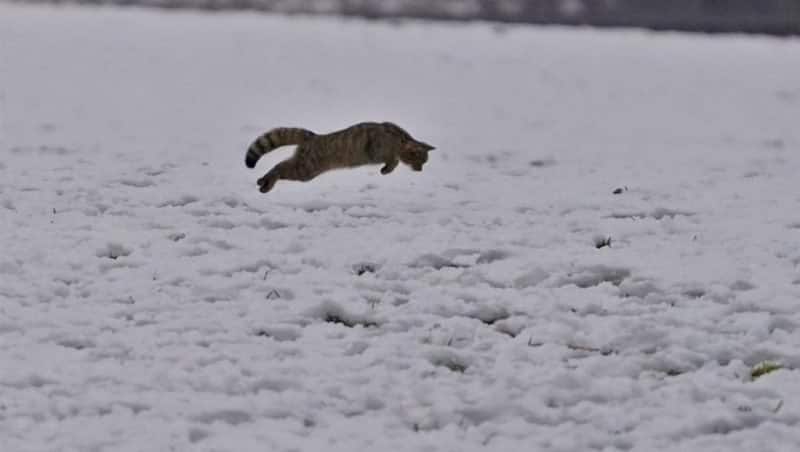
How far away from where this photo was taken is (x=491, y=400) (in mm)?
5105

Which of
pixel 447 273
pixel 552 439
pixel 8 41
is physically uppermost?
pixel 8 41

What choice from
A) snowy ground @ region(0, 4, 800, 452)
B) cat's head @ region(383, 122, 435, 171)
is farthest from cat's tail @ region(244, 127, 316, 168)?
cat's head @ region(383, 122, 435, 171)

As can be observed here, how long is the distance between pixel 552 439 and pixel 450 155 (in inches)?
275

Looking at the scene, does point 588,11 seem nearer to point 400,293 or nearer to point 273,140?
point 273,140

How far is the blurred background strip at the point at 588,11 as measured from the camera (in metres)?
27.6

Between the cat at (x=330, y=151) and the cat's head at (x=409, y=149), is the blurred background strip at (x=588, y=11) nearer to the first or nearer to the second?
the cat's head at (x=409, y=149)

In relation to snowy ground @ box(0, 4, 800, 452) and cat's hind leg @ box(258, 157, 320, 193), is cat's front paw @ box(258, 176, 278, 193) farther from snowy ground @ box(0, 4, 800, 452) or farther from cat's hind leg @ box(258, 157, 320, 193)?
snowy ground @ box(0, 4, 800, 452)

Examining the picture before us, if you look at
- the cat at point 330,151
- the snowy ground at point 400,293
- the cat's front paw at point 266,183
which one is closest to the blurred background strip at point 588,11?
the snowy ground at point 400,293

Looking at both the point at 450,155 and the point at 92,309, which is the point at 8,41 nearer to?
the point at 450,155

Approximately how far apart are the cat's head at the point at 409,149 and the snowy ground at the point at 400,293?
0.16 metres

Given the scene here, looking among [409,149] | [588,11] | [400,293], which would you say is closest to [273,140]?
[409,149]

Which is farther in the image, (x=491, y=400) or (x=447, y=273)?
(x=447, y=273)

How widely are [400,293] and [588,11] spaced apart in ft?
79.9

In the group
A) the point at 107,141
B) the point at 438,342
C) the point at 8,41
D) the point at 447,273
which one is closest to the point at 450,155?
the point at 107,141
